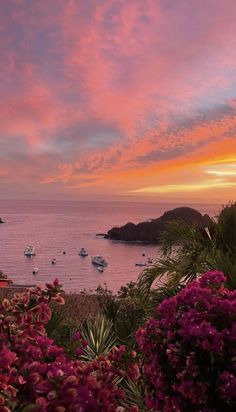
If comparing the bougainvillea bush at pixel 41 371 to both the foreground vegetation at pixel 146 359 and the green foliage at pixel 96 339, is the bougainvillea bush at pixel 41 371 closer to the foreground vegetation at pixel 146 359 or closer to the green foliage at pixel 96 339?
the foreground vegetation at pixel 146 359

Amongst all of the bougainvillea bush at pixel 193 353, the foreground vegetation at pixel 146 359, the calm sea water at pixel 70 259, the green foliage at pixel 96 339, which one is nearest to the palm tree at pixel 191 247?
the foreground vegetation at pixel 146 359

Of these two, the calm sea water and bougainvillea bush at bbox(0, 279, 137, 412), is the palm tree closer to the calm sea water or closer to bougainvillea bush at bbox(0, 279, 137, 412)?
bougainvillea bush at bbox(0, 279, 137, 412)

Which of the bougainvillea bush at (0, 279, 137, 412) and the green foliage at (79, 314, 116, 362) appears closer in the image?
the bougainvillea bush at (0, 279, 137, 412)

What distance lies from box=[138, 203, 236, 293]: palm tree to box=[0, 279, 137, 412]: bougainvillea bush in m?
3.61

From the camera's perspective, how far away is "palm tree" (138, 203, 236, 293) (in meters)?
6.77

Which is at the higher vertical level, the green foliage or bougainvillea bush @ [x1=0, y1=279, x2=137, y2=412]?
bougainvillea bush @ [x1=0, y1=279, x2=137, y2=412]

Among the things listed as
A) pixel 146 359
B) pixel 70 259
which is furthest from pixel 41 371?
pixel 70 259

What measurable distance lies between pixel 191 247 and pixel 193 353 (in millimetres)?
3487

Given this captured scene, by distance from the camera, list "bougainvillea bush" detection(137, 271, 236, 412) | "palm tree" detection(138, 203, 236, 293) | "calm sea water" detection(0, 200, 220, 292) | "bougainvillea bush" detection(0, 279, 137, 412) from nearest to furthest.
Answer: "bougainvillea bush" detection(0, 279, 137, 412)
"bougainvillea bush" detection(137, 271, 236, 412)
"palm tree" detection(138, 203, 236, 293)
"calm sea water" detection(0, 200, 220, 292)

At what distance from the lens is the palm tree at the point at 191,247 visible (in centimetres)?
677

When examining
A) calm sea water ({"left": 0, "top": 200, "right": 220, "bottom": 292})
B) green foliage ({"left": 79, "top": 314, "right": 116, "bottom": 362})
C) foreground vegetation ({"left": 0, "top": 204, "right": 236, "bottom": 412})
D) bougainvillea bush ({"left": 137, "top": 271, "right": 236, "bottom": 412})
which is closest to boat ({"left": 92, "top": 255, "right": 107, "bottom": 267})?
calm sea water ({"left": 0, "top": 200, "right": 220, "bottom": 292})

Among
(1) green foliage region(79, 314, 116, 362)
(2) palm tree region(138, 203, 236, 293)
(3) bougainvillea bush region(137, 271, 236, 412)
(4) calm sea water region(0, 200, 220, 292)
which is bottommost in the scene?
(4) calm sea water region(0, 200, 220, 292)

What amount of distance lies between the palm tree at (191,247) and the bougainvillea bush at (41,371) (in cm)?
361

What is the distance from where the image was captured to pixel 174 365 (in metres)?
3.76
